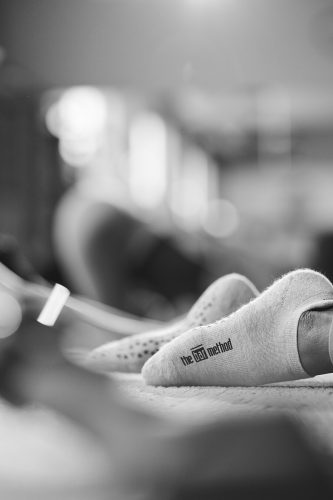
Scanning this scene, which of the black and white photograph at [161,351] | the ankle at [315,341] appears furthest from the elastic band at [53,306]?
the ankle at [315,341]

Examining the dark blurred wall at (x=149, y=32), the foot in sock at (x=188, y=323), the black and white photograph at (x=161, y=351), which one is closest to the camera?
the black and white photograph at (x=161, y=351)

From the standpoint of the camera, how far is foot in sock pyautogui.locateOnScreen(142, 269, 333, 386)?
257 millimetres

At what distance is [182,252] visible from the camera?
1005 millimetres

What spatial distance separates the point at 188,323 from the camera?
29cm

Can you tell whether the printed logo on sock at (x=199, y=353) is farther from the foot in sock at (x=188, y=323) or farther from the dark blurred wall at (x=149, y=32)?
the dark blurred wall at (x=149, y=32)

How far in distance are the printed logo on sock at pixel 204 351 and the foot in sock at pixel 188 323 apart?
1 cm

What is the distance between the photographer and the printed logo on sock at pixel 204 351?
0.87 ft

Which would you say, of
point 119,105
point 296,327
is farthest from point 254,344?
point 119,105

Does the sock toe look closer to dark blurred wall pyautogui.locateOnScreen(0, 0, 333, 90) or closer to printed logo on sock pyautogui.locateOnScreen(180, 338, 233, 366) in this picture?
printed logo on sock pyautogui.locateOnScreen(180, 338, 233, 366)

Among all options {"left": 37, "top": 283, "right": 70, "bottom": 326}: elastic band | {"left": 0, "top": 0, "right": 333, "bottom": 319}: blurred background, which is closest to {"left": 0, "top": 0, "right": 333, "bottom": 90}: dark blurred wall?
{"left": 0, "top": 0, "right": 333, "bottom": 319}: blurred background

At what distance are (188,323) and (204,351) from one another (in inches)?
0.9

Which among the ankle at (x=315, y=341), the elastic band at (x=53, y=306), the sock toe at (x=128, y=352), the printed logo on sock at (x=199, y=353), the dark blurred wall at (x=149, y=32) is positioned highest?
the dark blurred wall at (x=149, y=32)

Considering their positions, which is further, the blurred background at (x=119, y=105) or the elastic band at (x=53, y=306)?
the blurred background at (x=119, y=105)

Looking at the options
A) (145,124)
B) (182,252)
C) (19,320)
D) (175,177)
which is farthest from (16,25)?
(175,177)
